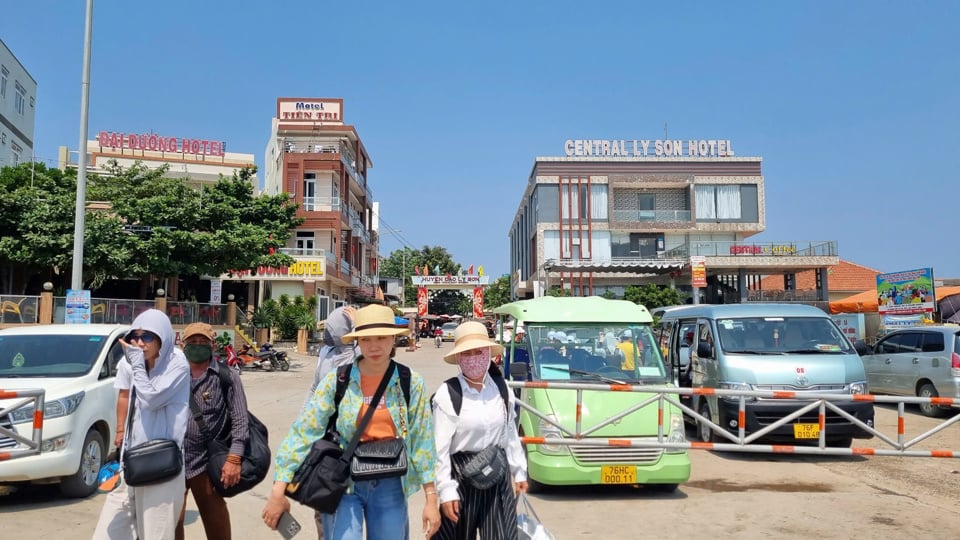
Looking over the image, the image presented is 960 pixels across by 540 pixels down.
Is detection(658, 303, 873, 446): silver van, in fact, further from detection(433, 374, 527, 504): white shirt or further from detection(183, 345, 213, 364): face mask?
detection(183, 345, 213, 364): face mask

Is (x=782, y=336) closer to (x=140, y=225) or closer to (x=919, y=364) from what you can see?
(x=919, y=364)

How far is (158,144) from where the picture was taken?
162ft

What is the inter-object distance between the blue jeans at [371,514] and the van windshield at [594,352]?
4665mm

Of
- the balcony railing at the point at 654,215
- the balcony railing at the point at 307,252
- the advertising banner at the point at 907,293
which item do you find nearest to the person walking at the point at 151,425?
the advertising banner at the point at 907,293

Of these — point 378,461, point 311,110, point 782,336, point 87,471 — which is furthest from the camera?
point 311,110

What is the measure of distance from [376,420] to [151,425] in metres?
1.42

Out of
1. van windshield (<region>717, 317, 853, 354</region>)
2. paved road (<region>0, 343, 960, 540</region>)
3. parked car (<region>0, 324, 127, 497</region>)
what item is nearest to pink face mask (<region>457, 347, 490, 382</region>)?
paved road (<region>0, 343, 960, 540</region>)

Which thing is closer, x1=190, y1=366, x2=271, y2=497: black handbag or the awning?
x1=190, y1=366, x2=271, y2=497: black handbag

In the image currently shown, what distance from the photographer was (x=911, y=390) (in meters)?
14.4

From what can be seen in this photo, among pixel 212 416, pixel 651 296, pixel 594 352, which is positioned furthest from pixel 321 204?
pixel 212 416

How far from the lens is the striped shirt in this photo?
4.25 meters

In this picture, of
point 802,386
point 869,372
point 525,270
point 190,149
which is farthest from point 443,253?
point 802,386

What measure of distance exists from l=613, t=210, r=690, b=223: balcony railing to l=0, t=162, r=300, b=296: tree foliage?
29.6 meters

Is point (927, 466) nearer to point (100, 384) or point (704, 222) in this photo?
point (100, 384)
